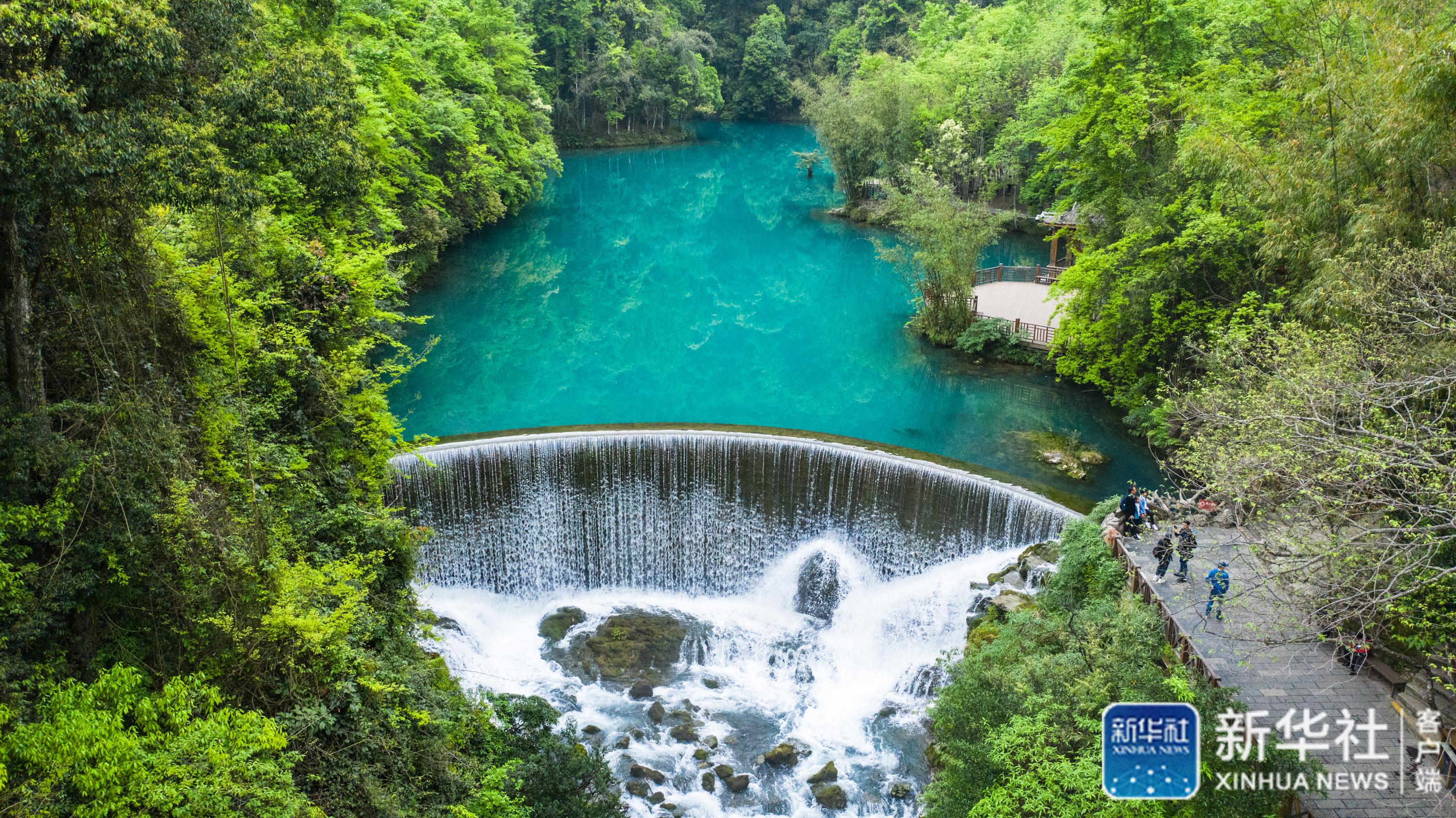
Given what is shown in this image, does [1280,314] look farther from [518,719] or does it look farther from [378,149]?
[378,149]

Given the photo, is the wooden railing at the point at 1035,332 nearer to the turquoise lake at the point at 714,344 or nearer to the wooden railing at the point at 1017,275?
the turquoise lake at the point at 714,344

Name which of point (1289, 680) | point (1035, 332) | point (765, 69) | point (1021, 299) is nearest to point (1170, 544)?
point (1289, 680)

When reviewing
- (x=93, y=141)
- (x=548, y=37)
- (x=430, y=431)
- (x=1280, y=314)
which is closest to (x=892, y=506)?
(x=1280, y=314)

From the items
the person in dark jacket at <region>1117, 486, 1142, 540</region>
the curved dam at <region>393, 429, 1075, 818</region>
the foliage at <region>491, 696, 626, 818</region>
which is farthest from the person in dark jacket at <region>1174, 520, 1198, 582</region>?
the foliage at <region>491, 696, 626, 818</region>

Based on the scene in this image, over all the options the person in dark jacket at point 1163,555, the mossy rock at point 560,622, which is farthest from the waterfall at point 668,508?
the person in dark jacket at point 1163,555

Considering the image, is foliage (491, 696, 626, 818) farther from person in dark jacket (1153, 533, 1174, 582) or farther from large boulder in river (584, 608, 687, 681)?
person in dark jacket (1153, 533, 1174, 582)

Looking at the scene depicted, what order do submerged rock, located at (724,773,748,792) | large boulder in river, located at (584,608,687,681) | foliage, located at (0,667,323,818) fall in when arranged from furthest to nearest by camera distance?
large boulder in river, located at (584,608,687,681) → submerged rock, located at (724,773,748,792) → foliage, located at (0,667,323,818)

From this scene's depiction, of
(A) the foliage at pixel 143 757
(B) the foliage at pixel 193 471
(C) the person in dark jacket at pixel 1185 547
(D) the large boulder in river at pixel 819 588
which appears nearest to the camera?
(A) the foliage at pixel 143 757

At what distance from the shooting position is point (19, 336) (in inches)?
267

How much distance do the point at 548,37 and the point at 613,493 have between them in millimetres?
41218

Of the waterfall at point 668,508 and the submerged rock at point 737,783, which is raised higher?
the waterfall at point 668,508

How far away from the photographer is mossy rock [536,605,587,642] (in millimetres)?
14695

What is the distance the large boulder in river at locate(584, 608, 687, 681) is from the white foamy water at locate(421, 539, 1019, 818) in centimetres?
21

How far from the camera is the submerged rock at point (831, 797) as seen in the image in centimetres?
1144
